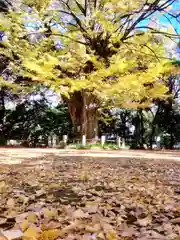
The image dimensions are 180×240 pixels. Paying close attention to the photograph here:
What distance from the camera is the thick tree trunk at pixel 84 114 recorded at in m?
15.0

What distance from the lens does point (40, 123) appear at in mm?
20438

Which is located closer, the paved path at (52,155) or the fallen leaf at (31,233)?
the fallen leaf at (31,233)

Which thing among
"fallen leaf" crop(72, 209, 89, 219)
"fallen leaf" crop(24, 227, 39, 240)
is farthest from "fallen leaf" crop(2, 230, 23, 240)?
"fallen leaf" crop(72, 209, 89, 219)

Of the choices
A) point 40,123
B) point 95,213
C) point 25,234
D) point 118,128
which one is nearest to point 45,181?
point 95,213

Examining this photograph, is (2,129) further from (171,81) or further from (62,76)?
(171,81)

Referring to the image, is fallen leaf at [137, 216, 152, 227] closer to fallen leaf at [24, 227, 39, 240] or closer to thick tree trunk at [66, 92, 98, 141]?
fallen leaf at [24, 227, 39, 240]

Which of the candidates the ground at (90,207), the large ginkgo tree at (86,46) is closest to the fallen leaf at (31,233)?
the ground at (90,207)

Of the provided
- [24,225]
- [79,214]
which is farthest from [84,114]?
[24,225]

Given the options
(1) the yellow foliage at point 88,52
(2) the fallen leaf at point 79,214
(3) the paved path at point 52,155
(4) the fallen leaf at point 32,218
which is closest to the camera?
(4) the fallen leaf at point 32,218

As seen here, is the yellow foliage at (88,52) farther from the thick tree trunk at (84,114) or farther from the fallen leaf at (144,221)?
the fallen leaf at (144,221)

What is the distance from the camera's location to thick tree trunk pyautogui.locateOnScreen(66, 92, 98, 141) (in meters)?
15.0

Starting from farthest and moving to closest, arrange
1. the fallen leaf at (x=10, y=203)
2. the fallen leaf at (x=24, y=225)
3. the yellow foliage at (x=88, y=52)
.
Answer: the yellow foliage at (x=88, y=52)
the fallen leaf at (x=10, y=203)
the fallen leaf at (x=24, y=225)

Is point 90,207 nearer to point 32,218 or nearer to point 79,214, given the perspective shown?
point 79,214

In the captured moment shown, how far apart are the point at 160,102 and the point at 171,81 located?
1.47m
